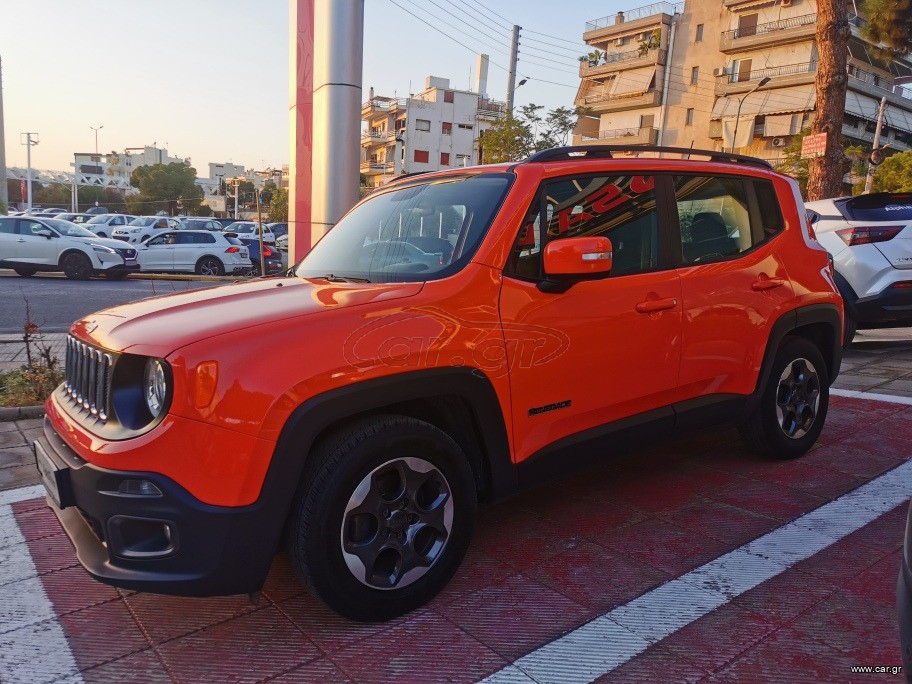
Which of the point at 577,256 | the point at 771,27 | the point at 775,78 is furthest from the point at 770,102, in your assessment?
the point at 577,256

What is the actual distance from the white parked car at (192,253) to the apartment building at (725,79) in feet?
128

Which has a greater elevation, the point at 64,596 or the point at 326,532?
the point at 326,532

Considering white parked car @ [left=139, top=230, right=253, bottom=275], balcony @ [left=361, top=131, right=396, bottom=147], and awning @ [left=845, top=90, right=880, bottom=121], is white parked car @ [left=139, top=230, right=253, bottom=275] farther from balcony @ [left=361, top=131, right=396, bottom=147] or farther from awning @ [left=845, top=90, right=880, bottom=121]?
balcony @ [left=361, top=131, right=396, bottom=147]

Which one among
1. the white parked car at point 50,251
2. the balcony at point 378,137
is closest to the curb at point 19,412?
the white parked car at point 50,251

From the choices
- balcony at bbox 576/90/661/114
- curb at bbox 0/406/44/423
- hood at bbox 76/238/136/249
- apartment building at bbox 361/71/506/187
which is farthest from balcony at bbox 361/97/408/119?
curb at bbox 0/406/44/423

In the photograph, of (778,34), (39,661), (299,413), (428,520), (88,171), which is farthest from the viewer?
(88,171)

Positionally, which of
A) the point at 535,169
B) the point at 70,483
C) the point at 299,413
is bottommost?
the point at 70,483

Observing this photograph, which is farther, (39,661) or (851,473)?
(851,473)

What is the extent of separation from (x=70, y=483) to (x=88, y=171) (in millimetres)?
153375

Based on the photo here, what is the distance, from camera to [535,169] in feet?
10.4

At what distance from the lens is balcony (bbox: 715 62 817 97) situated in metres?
48.0

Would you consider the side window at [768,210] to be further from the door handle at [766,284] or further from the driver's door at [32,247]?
the driver's door at [32,247]

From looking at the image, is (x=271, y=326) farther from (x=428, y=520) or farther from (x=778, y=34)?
(x=778, y=34)

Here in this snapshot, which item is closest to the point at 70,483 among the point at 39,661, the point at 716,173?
the point at 39,661
